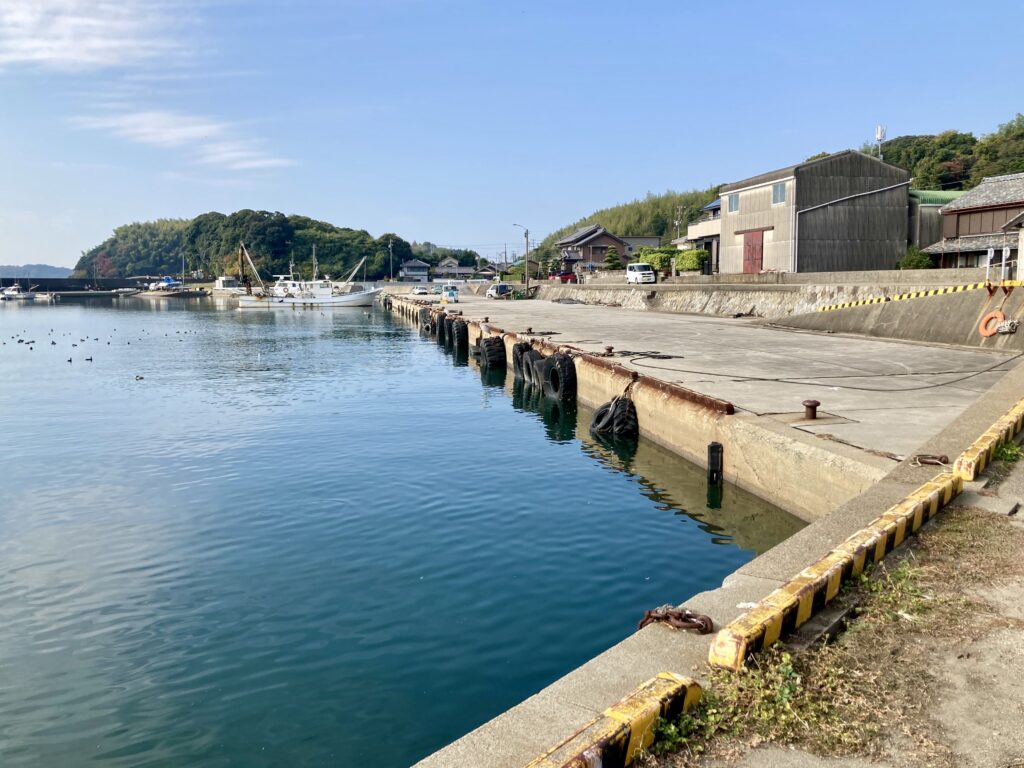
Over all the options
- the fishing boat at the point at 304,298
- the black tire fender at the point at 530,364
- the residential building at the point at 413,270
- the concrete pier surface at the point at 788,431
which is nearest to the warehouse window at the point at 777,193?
the concrete pier surface at the point at 788,431

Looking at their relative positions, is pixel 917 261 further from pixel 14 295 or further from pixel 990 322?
pixel 14 295

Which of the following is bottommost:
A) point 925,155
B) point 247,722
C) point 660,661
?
point 247,722

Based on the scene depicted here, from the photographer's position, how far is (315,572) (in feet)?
33.2

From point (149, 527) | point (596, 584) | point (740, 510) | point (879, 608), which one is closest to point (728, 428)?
point (740, 510)

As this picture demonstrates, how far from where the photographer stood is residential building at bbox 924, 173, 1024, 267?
39.7 meters

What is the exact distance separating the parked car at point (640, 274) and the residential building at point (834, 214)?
12.4 metres

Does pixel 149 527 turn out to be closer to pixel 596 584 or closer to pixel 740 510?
pixel 596 584

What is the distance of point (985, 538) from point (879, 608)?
6.53 feet

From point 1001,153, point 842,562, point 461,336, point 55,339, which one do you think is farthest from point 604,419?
point 1001,153

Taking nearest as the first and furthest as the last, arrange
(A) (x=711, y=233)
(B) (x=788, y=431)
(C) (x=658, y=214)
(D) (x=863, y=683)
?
(D) (x=863, y=683), (B) (x=788, y=431), (A) (x=711, y=233), (C) (x=658, y=214)

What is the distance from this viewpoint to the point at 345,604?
29.9ft

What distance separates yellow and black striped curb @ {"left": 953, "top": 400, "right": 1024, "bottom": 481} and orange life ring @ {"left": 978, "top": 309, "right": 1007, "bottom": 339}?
13221mm

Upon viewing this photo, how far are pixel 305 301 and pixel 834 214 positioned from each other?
77092 mm

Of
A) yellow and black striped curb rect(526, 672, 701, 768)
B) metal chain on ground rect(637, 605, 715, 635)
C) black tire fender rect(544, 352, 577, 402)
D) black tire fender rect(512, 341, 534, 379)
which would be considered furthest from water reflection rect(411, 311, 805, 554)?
yellow and black striped curb rect(526, 672, 701, 768)
